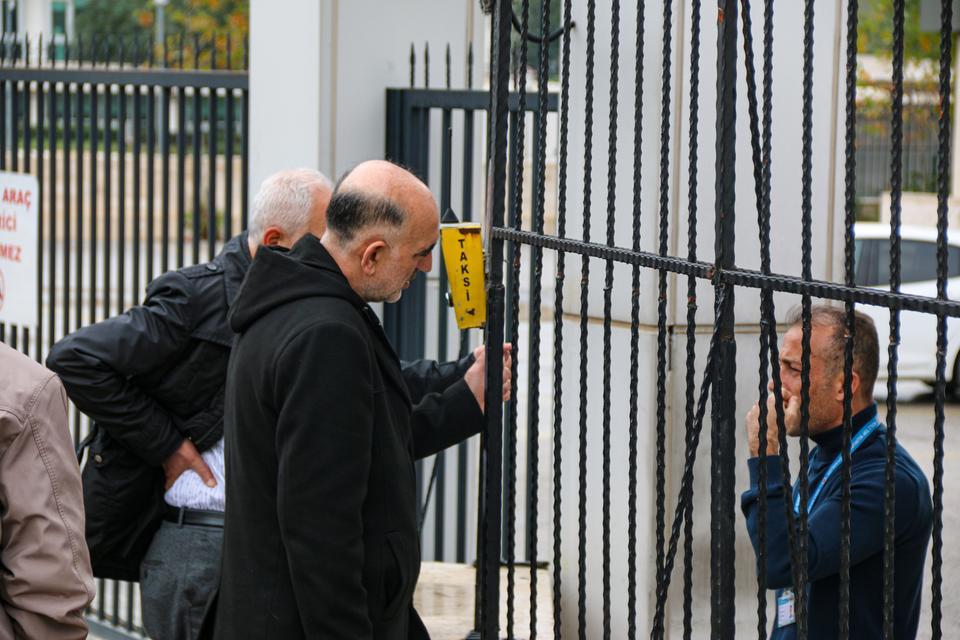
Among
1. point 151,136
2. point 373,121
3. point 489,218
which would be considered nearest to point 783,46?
point 489,218

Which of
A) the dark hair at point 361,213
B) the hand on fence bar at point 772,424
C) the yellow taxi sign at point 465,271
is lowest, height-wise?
the hand on fence bar at point 772,424

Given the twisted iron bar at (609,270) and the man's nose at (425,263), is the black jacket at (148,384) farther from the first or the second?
the twisted iron bar at (609,270)

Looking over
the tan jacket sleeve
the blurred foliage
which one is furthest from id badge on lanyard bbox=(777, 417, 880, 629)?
the blurred foliage

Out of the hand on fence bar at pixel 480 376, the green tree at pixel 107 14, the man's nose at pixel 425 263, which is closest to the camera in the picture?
the man's nose at pixel 425 263

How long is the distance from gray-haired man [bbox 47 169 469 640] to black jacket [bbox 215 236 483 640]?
31.8 inches

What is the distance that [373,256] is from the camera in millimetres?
2936

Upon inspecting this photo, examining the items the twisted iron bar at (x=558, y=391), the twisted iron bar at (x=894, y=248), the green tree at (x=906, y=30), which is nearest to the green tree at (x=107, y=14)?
the green tree at (x=906, y=30)

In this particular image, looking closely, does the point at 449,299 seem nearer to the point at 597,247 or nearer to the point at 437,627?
the point at 597,247

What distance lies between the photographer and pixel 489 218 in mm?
3473

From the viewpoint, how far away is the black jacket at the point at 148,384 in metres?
3.79

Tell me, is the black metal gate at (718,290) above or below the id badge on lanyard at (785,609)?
above

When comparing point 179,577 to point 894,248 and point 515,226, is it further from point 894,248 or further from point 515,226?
point 894,248

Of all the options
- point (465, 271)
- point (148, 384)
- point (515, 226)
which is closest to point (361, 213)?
point (465, 271)

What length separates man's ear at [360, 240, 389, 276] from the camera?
292 cm
